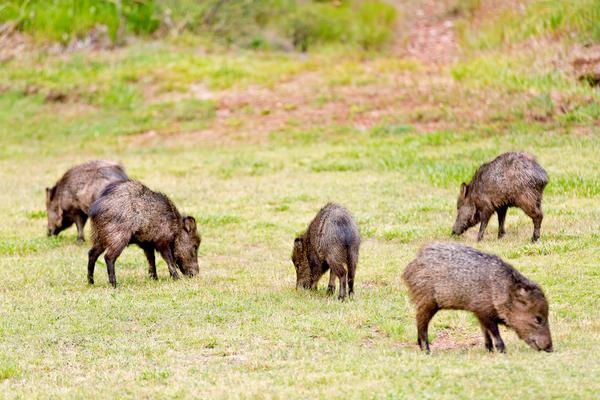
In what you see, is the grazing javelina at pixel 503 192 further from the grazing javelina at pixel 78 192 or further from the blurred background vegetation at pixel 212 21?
the blurred background vegetation at pixel 212 21

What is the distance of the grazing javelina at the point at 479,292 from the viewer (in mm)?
7609

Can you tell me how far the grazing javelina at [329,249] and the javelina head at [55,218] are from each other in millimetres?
4638

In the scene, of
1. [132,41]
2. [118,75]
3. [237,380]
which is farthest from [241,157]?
[237,380]

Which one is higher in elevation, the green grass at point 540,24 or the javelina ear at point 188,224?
the green grass at point 540,24

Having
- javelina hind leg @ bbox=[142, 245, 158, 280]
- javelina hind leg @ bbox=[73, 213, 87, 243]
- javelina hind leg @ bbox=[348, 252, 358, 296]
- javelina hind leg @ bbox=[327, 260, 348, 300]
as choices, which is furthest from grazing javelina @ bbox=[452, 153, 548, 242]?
javelina hind leg @ bbox=[73, 213, 87, 243]

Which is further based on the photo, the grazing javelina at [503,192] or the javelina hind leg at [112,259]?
the grazing javelina at [503,192]

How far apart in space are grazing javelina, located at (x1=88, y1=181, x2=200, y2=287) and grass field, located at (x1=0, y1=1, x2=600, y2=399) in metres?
0.30

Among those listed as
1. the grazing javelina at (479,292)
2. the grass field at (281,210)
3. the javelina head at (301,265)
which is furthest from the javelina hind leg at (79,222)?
the grazing javelina at (479,292)

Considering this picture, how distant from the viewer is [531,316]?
759 centimetres

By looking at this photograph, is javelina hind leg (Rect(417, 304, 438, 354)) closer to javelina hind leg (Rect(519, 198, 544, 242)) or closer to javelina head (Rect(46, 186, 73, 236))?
javelina hind leg (Rect(519, 198, 544, 242))

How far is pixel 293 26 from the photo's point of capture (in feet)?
99.0

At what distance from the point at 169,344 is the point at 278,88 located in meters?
16.4

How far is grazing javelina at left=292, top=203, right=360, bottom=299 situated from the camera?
10.0m

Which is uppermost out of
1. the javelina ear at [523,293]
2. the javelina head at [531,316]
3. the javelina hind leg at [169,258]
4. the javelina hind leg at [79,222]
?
the javelina ear at [523,293]
